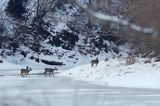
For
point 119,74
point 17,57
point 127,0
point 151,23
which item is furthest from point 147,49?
point 17,57

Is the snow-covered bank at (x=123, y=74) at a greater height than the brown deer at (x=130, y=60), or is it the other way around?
the brown deer at (x=130, y=60)

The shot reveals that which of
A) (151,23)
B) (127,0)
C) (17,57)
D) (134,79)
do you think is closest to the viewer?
(151,23)

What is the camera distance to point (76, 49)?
5234cm

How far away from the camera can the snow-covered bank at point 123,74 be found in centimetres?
2191

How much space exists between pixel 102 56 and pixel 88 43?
13.4 feet

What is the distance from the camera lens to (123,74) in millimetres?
24078

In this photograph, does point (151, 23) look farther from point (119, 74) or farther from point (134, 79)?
point (119, 74)

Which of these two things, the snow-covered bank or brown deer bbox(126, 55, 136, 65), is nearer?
the snow-covered bank

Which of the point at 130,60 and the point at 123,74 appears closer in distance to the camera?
the point at 123,74

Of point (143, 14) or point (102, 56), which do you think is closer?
point (143, 14)

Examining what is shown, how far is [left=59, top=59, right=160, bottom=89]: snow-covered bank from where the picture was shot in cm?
2191

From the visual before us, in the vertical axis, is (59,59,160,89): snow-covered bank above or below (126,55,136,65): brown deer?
below

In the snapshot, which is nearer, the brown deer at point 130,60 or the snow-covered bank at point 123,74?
the snow-covered bank at point 123,74

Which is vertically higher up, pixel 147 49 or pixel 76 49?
pixel 76 49
